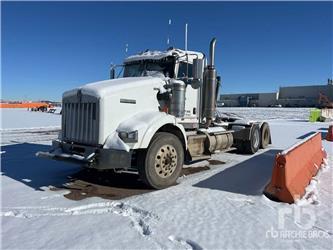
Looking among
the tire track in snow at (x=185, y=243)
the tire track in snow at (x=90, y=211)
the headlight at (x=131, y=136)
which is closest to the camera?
the tire track in snow at (x=185, y=243)

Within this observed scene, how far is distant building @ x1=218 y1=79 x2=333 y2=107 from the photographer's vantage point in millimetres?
84312

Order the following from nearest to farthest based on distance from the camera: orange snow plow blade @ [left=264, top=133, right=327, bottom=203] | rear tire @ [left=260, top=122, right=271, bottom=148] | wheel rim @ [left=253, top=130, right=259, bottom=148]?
orange snow plow blade @ [left=264, top=133, right=327, bottom=203], wheel rim @ [left=253, top=130, right=259, bottom=148], rear tire @ [left=260, top=122, right=271, bottom=148]

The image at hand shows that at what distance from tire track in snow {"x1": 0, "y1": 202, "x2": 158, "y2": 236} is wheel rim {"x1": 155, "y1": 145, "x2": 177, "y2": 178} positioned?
1.36m

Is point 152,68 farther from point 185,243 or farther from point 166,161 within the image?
point 185,243

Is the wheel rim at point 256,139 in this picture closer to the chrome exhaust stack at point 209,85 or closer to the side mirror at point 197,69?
the chrome exhaust stack at point 209,85

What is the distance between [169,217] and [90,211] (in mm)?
1262

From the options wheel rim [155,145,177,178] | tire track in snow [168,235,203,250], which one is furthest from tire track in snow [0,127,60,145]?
tire track in snow [168,235,203,250]

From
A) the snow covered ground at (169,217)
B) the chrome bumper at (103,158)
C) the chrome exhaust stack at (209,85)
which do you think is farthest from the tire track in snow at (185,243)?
the chrome exhaust stack at (209,85)

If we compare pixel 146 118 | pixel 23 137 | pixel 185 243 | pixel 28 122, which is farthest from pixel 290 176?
pixel 28 122

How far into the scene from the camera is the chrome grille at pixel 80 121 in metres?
5.95

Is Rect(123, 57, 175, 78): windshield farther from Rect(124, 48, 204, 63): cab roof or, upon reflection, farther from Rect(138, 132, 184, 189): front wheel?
Rect(138, 132, 184, 189): front wheel

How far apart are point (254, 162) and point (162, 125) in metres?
4.04

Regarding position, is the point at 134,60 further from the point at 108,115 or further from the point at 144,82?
the point at 108,115

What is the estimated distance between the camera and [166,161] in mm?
6504
